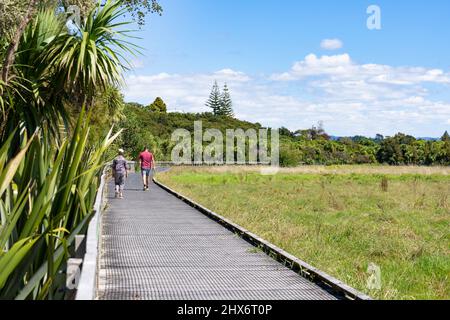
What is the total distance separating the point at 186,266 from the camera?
7.46 m

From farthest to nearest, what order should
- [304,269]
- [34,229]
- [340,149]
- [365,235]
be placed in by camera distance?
[340,149]
[365,235]
[304,269]
[34,229]

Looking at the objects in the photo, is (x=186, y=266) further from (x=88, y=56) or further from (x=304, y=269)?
(x=88, y=56)

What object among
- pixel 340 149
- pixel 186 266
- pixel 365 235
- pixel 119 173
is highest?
pixel 340 149

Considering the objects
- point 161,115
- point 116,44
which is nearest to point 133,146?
point 116,44

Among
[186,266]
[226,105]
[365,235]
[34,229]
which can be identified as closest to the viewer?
[34,229]

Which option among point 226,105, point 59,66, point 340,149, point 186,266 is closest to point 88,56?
point 59,66

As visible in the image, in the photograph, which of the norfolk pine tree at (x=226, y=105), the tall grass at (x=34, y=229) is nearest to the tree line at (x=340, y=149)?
the norfolk pine tree at (x=226, y=105)

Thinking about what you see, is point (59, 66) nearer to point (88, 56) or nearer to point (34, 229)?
point (88, 56)

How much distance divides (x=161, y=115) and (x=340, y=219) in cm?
9724

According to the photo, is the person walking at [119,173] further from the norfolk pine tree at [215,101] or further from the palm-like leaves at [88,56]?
the norfolk pine tree at [215,101]

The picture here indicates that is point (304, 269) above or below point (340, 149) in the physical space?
below

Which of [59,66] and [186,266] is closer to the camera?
[186,266]

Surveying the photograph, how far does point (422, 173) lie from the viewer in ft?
134
